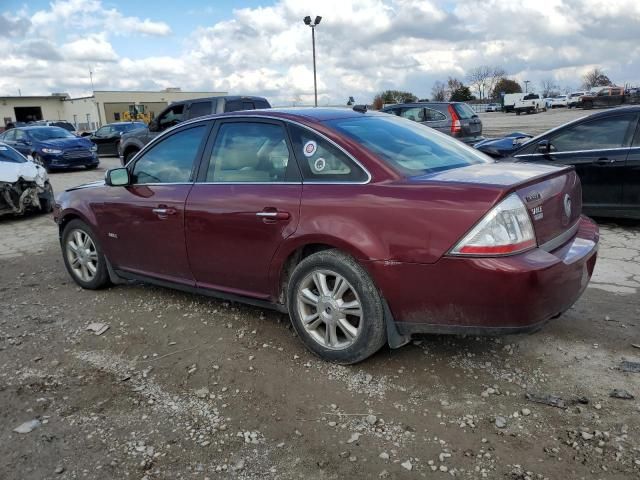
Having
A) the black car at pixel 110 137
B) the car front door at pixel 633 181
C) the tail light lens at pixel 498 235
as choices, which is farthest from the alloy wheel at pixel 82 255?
the black car at pixel 110 137

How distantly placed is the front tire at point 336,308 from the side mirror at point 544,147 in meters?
4.90

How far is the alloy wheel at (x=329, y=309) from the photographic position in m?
3.35

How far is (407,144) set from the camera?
3.75 meters

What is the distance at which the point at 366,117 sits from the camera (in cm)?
407

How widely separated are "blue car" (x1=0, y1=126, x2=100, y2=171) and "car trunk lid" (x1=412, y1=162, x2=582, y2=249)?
16.4 metres

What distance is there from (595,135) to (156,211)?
5442 millimetres

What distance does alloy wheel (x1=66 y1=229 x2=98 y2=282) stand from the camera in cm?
515

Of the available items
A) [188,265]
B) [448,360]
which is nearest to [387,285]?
[448,360]

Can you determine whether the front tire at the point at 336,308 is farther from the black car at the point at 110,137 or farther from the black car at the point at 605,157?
the black car at the point at 110,137

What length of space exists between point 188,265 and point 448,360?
202 centimetres

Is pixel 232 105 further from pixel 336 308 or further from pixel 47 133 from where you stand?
pixel 336 308

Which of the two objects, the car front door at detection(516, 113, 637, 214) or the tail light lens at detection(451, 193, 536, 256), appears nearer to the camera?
the tail light lens at detection(451, 193, 536, 256)

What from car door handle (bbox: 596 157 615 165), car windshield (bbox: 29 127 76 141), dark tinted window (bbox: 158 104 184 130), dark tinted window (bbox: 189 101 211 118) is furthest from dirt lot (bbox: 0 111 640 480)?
car windshield (bbox: 29 127 76 141)

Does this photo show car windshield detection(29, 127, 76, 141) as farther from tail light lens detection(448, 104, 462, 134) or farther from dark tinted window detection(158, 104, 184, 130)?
tail light lens detection(448, 104, 462, 134)
